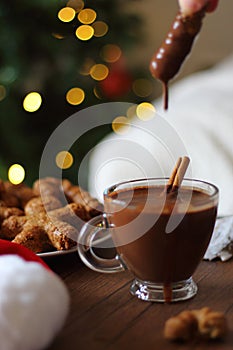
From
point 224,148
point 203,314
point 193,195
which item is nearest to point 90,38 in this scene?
point 224,148

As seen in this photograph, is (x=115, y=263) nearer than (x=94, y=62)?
Yes

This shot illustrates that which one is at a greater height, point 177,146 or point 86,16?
point 86,16

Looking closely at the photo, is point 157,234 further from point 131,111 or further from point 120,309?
point 131,111

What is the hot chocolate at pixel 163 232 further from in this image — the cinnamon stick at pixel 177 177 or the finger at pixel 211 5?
the finger at pixel 211 5

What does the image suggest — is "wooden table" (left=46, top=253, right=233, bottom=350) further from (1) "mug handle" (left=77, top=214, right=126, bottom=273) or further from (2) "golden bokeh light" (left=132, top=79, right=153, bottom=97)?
Answer: (2) "golden bokeh light" (left=132, top=79, right=153, bottom=97)

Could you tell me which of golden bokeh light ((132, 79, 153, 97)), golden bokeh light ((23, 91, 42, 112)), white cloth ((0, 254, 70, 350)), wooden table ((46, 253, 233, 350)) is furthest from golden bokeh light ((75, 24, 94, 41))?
white cloth ((0, 254, 70, 350))

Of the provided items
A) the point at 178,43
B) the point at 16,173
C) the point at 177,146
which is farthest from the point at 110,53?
the point at 178,43

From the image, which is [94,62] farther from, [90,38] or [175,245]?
[175,245]
